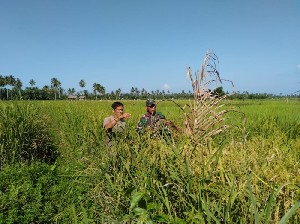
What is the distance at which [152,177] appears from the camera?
2467 mm

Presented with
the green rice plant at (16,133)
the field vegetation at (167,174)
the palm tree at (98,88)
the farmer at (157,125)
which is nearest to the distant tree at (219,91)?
the field vegetation at (167,174)

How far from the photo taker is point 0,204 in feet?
15.3

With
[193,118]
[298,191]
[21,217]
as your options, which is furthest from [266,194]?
[21,217]

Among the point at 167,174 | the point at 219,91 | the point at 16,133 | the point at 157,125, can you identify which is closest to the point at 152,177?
the point at 167,174

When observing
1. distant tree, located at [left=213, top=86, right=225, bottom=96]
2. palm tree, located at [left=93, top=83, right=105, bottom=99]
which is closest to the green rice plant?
distant tree, located at [left=213, top=86, right=225, bottom=96]

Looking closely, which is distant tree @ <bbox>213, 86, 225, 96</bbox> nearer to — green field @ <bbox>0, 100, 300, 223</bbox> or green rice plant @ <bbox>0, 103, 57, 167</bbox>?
green field @ <bbox>0, 100, 300, 223</bbox>

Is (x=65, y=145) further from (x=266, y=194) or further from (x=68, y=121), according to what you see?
(x=266, y=194)

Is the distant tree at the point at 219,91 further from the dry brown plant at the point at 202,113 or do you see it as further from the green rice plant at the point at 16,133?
the green rice plant at the point at 16,133

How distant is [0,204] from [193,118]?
10.5 ft

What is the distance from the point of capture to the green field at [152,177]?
184 centimetres

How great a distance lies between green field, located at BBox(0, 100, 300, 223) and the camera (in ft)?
6.04

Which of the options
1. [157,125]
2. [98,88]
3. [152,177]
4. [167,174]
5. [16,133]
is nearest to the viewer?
[167,174]

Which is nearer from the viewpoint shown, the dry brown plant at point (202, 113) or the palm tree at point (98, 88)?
the dry brown plant at point (202, 113)

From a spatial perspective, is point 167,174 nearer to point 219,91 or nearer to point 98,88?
point 219,91
